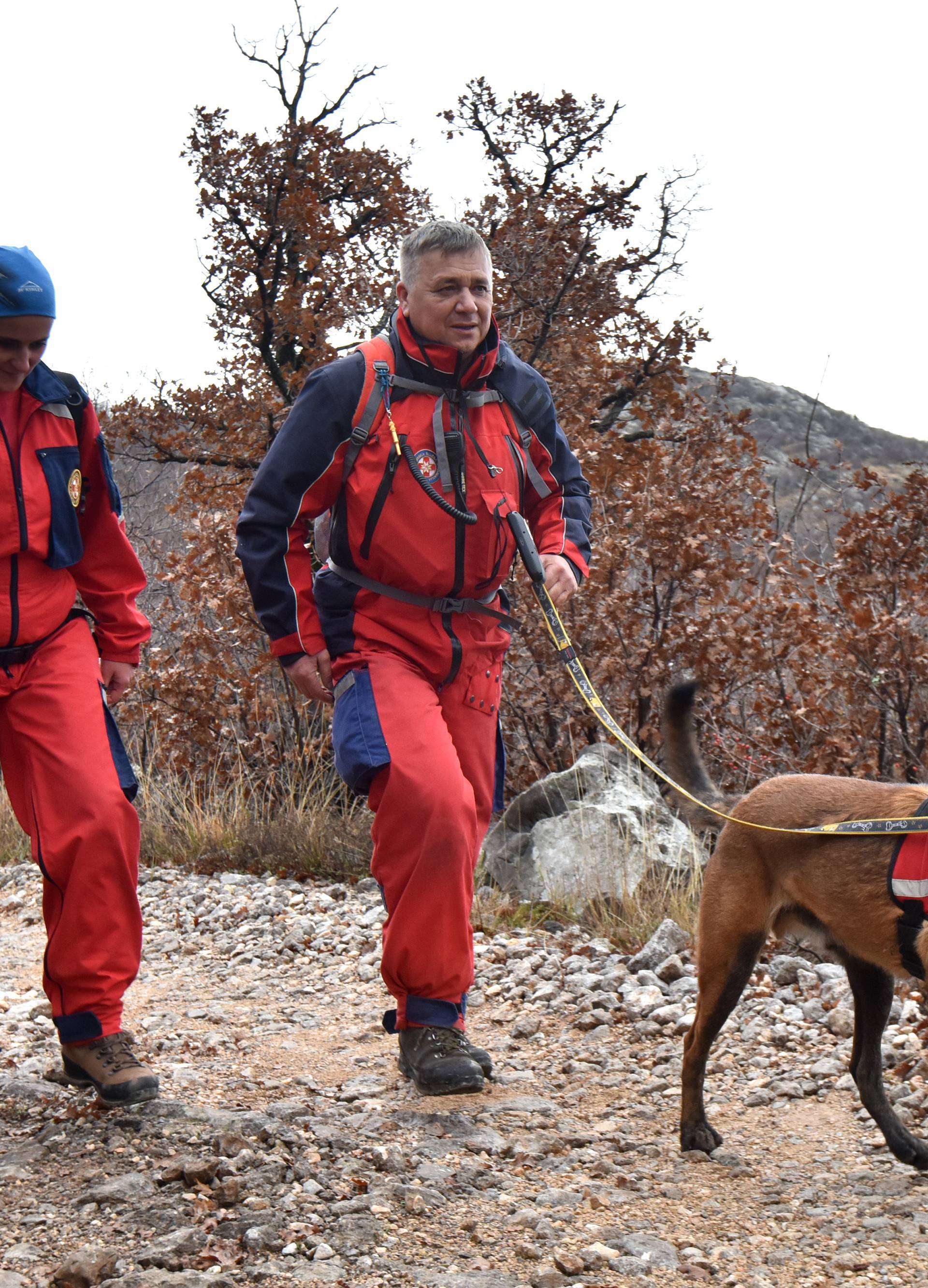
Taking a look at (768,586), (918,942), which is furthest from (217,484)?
(918,942)

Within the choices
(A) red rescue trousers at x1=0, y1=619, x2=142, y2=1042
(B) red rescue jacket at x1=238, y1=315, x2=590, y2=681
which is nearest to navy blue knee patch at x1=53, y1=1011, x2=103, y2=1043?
(A) red rescue trousers at x1=0, y1=619, x2=142, y2=1042

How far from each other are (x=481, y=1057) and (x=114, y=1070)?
113 cm

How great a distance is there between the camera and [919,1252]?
281 centimetres

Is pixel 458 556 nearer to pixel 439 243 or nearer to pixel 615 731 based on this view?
pixel 615 731

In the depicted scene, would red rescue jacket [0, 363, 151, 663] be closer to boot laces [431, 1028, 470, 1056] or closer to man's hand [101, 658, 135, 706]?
man's hand [101, 658, 135, 706]

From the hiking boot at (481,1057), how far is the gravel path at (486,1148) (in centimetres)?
6

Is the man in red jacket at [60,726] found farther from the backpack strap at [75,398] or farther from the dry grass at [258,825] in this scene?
the dry grass at [258,825]

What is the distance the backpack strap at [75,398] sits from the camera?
3580 millimetres

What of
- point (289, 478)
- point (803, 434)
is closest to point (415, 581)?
point (289, 478)

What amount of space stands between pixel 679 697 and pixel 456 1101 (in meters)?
1.39

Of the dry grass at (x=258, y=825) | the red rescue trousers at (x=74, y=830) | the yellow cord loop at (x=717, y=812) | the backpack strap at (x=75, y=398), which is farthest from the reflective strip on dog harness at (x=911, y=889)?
the dry grass at (x=258, y=825)

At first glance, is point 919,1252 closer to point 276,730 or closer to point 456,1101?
point 456,1101

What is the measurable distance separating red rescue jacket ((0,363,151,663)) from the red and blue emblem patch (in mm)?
863

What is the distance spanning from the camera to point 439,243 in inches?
147
